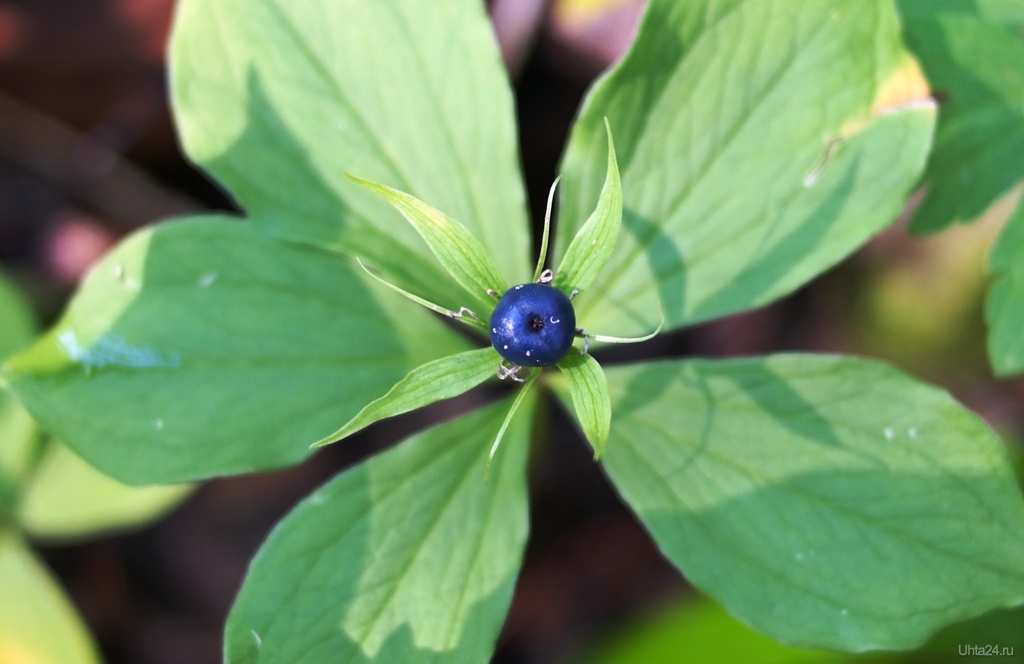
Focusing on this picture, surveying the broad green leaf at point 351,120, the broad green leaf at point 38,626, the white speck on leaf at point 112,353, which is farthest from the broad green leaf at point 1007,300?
the broad green leaf at point 38,626

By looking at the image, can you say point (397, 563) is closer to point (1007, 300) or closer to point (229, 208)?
point (1007, 300)

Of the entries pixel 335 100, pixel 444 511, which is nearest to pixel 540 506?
pixel 444 511

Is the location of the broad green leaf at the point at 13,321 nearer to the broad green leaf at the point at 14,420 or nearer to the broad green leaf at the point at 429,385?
the broad green leaf at the point at 14,420

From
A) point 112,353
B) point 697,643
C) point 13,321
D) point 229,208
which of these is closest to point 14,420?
point 13,321

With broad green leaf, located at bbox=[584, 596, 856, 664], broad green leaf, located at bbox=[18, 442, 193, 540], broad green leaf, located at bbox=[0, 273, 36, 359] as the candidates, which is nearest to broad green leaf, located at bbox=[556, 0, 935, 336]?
broad green leaf, located at bbox=[584, 596, 856, 664]

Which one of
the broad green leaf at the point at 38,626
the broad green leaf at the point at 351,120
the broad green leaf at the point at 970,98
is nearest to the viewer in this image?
the broad green leaf at the point at 351,120

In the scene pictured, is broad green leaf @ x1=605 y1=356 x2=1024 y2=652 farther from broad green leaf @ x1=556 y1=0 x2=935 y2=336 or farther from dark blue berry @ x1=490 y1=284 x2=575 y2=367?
dark blue berry @ x1=490 y1=284 x2=575 y2=367
